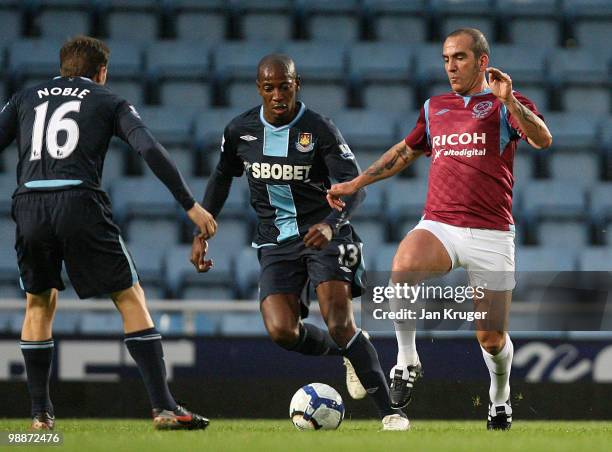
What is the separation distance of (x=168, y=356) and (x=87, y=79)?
296 centimetres

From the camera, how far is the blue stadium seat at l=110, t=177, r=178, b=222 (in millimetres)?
10125

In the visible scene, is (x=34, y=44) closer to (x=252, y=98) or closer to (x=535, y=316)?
(x=252, y=98)

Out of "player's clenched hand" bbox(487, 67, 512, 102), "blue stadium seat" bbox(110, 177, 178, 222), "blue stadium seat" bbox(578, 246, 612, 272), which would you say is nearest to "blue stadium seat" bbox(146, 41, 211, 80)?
"blue stadium seat" bbox(110, 177, 178, 222)

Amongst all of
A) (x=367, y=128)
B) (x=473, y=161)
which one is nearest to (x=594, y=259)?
(x=367, y=128)

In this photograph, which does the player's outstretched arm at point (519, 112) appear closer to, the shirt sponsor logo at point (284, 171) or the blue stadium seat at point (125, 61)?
the shirt sponsor logo at point (284, 171)

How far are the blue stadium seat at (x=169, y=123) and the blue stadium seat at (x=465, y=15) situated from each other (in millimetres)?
2943

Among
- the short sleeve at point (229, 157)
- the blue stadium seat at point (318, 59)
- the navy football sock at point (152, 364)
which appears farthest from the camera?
the blue stadium seat at point (318, 59)

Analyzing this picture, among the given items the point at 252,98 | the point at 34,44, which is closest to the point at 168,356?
the point at 252,98

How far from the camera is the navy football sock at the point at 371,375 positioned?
18.9 ft

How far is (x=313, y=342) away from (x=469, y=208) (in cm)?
112

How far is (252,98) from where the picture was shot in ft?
36.5

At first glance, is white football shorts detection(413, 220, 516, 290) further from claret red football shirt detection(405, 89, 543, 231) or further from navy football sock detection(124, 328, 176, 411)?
navy football sock detection(124, 328, 176, 411)

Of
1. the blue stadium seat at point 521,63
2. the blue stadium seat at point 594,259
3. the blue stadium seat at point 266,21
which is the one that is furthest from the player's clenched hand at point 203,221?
the blue stadium seat at point 266,21

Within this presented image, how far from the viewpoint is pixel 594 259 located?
9.71m
